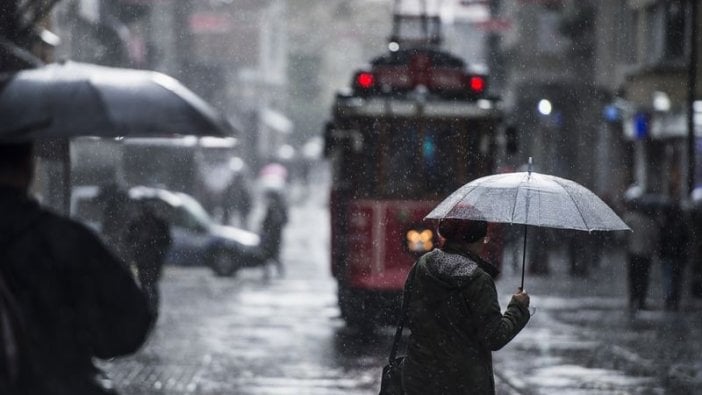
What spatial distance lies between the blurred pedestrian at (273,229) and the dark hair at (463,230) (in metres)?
20.8

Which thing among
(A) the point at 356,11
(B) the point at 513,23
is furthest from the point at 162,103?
(A) the point at 356,11

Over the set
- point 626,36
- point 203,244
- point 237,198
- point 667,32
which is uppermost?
point 667,32

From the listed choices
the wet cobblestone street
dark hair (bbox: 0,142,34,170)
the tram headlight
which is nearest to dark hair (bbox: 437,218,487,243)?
dark hair (bbox: 0,142,34,170)

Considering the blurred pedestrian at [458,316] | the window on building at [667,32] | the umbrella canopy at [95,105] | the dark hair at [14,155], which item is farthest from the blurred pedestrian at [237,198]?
the dark hair at [14,155]

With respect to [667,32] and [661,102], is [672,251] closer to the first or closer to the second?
[661,102]

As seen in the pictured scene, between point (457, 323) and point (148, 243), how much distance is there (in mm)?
11169

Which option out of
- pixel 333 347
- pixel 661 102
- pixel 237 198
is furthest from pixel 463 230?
pixel 237 198

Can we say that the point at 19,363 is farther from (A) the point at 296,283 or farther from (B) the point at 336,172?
(A) the point at 296,283

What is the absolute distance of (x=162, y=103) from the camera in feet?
18.8

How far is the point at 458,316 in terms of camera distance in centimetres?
624

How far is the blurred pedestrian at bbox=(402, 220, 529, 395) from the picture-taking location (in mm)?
6195

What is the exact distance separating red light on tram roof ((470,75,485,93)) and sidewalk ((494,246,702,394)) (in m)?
2.91

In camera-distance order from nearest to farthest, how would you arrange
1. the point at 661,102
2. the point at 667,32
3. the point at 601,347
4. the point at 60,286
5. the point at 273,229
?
the point at 60,286, the point at 601,347, the point at 273,229, the point at 661,102, the point at 667,32

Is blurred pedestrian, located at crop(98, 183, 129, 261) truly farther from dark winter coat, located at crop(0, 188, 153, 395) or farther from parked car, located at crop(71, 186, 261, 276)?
dark winter coat, located at crop(0, 188, 153, 395)
